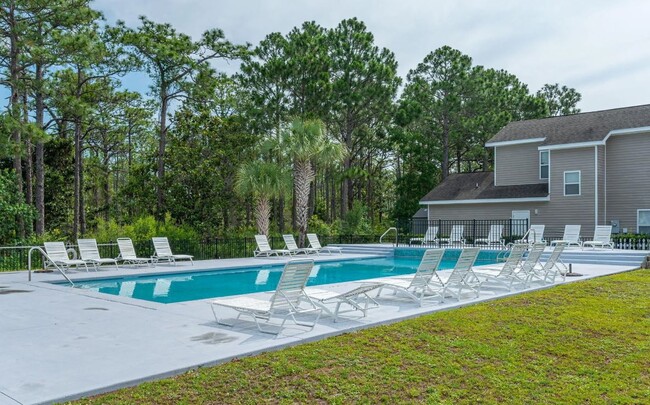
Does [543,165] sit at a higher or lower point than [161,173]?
higher

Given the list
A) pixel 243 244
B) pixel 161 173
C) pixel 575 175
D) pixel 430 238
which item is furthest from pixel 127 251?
pixel 575 175

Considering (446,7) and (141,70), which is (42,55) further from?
(446,7)

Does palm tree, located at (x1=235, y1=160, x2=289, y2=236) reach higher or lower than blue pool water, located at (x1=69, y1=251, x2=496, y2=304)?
higher

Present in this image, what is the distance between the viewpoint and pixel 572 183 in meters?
26.6

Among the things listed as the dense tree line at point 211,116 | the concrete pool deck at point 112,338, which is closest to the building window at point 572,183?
the dense tree line at point 211,116

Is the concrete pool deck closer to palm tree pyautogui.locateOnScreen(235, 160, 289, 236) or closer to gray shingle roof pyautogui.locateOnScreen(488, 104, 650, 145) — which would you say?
palm tree pyautogui.locateOnScreen(235, 160, 289, 236)

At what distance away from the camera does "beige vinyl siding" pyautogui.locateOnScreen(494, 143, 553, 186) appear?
29.5 meters

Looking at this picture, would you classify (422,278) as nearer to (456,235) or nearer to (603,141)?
(456,235)

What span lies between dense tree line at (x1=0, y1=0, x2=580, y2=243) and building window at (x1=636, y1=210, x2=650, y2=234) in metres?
13.6

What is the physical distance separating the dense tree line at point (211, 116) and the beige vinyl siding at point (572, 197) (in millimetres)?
10142

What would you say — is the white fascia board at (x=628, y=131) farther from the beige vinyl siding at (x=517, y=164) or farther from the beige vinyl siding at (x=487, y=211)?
the beige vinyl siding at (x=487, y=211)

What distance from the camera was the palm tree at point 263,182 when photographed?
901 inches

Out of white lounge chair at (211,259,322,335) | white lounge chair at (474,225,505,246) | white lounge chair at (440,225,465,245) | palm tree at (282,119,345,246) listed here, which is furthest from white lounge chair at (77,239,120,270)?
white lounge chair at (474,225,505,246)

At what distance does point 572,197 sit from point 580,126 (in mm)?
4115
